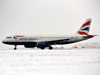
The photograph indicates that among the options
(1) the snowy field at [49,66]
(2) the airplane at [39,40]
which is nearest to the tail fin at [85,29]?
(2) the airplane at [39,40]

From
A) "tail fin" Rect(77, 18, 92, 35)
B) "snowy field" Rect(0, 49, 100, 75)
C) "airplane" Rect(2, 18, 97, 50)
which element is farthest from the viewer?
"tail fin" Rect(77, 18, 92, 35)

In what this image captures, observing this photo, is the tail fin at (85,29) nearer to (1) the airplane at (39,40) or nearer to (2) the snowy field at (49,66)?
(1) the airplane at (39,40)

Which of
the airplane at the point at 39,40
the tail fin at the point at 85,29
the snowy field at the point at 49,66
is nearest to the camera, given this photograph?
the snowy field at the point at 49,66

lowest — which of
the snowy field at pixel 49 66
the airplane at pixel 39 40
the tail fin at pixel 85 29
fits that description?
the snowy field at pixel 49 66

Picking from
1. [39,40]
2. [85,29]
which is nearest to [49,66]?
[39,40]

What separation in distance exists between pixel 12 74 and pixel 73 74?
361cm

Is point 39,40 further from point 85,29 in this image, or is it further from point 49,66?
point 49,66

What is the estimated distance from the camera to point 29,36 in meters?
40.8

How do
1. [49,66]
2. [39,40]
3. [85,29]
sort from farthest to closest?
[85,29], [39,40], [49,66]

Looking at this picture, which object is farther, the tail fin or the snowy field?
the tail fin

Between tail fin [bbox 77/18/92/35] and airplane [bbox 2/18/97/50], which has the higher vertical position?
tail fin [bbox 77/18/92/35]

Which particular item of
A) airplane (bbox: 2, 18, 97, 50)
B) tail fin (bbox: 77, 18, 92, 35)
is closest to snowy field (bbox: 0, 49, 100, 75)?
airplane (bbox: 2, 18, 97, 50)

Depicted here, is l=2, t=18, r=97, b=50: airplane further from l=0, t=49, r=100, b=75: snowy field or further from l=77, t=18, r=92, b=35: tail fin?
l=0, t=49, r=100, b=75: snowy field

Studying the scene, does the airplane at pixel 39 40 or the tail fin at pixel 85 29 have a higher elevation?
the tail fin at pixel 85 29
